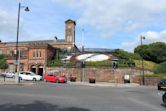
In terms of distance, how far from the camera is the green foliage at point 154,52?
101 m

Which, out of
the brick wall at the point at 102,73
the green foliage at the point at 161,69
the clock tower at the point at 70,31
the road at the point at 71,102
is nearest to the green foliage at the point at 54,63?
the brick wall at the point at 102,73

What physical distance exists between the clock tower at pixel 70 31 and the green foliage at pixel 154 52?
2077 cm

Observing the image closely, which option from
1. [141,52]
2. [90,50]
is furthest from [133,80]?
[141,52]

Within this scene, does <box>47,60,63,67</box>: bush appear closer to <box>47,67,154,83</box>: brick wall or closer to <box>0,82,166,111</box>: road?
<box>47,67,154,83</box>: brick wall

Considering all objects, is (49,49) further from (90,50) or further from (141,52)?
(141,52)

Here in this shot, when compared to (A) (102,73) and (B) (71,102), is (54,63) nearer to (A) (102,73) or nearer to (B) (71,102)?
(A) (102,73)

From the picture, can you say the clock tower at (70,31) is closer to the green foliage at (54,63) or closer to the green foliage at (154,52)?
the green foliage at (154,52)

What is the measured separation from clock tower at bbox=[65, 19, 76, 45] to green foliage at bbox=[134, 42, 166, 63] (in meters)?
20.8

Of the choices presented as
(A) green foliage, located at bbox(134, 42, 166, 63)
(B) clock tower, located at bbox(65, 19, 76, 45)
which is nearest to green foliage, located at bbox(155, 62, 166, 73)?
(A) green foliage, located at bbox(134, 42, 166, 63)

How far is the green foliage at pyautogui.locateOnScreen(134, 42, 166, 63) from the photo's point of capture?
100812mm

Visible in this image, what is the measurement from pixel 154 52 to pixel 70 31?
25.2 m

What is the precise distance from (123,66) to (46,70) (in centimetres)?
1738

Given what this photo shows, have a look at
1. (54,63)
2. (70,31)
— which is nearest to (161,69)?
(54,63)

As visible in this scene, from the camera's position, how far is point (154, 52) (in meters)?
102
